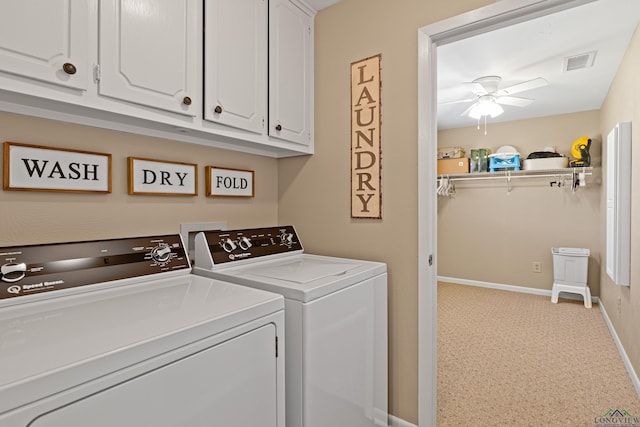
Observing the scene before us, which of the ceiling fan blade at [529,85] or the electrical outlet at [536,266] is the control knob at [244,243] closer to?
the ceiling fan blade at [529,85]

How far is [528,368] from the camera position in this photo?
2.51 metres

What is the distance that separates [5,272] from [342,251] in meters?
1.47

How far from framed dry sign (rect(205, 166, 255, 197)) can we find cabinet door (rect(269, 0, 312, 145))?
371 mm

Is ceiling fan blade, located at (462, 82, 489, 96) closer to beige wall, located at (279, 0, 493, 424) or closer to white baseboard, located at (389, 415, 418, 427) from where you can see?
beige wall, located at (279, 0, 493, 424)

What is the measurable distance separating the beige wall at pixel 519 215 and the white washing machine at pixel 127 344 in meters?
4.51

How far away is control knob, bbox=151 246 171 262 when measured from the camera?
143 centimetres

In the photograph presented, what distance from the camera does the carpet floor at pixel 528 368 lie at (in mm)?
1989

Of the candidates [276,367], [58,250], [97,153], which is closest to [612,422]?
[276,367]

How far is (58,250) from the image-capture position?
118 centimetres

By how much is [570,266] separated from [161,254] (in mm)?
4564

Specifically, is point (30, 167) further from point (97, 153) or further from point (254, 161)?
point (254, 161)

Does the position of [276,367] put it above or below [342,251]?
below

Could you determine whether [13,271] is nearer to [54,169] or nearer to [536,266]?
[54,169]
